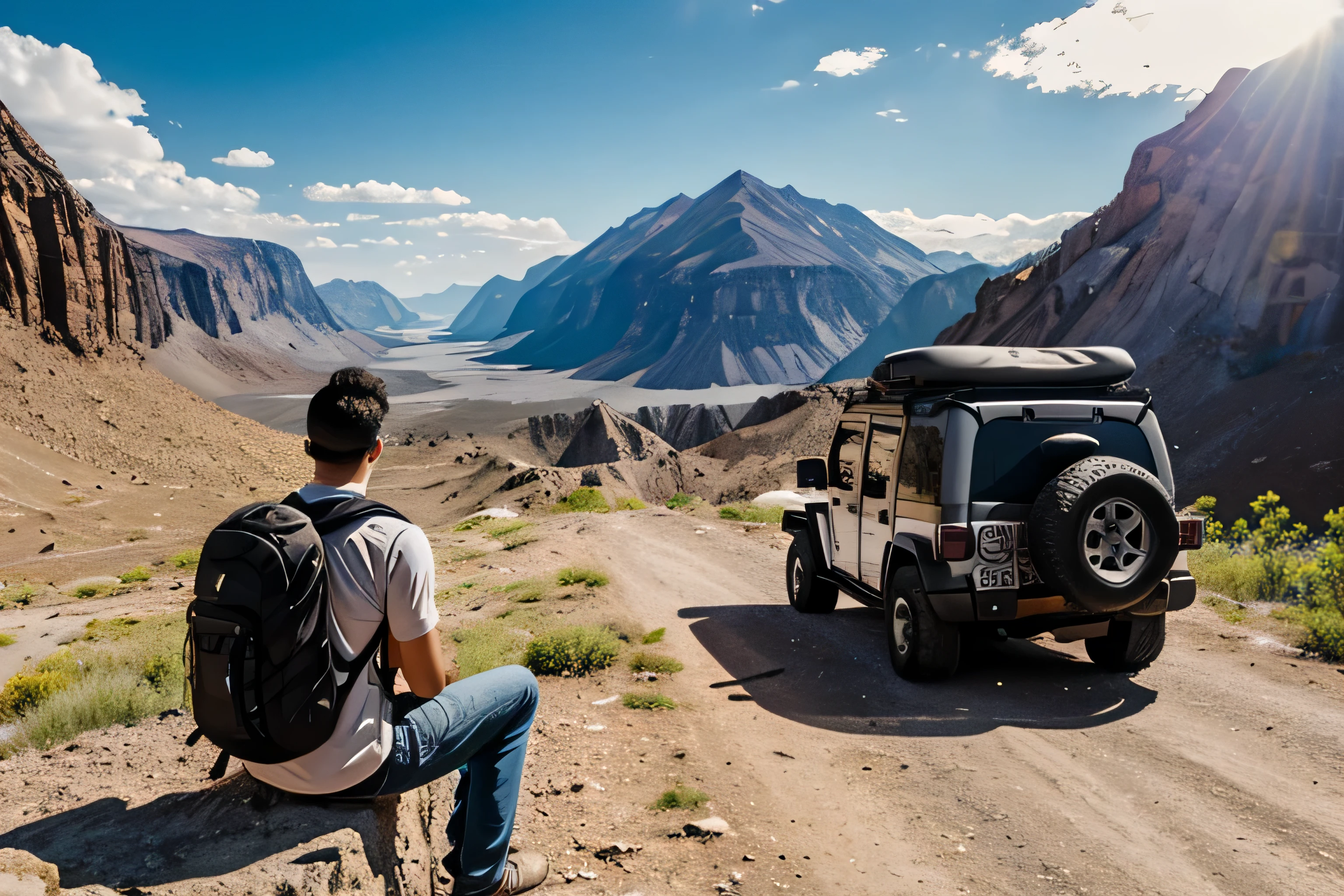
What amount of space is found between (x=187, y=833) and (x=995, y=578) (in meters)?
5.30

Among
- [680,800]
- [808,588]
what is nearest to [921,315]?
[808,588]

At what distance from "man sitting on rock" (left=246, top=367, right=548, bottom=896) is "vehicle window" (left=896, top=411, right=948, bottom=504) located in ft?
13.1

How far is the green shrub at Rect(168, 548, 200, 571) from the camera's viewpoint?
16.7 meters

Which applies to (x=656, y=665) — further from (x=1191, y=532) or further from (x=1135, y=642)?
(x=1191, y=532)

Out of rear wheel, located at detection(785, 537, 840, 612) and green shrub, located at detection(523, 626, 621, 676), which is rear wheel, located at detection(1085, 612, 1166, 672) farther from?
green shrub, located at detection(523, 626, 621, 676)

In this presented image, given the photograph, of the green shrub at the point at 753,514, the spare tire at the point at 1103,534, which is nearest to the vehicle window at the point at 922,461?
the spare tire at the point at 1103,534

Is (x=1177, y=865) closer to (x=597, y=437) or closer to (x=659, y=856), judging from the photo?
(x=659, y=856)

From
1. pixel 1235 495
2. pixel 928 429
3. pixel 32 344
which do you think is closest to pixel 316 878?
pixel 928 429

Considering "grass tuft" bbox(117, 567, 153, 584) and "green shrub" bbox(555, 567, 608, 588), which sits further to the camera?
"grass tuft" bbox(117, 567, 153, 584)

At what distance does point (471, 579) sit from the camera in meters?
11.9

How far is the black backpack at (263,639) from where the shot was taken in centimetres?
232

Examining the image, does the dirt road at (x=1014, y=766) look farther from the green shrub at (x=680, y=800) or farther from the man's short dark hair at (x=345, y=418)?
the man's short dark hair at (x=345, y=418)

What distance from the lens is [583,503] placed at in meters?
23.9

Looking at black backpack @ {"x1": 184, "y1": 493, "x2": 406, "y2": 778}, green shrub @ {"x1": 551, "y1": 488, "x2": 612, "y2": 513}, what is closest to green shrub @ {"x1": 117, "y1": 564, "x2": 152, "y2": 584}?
green shrub @ {"x1": 551, "y1": 488, "x2": 612, "y2": 513}
